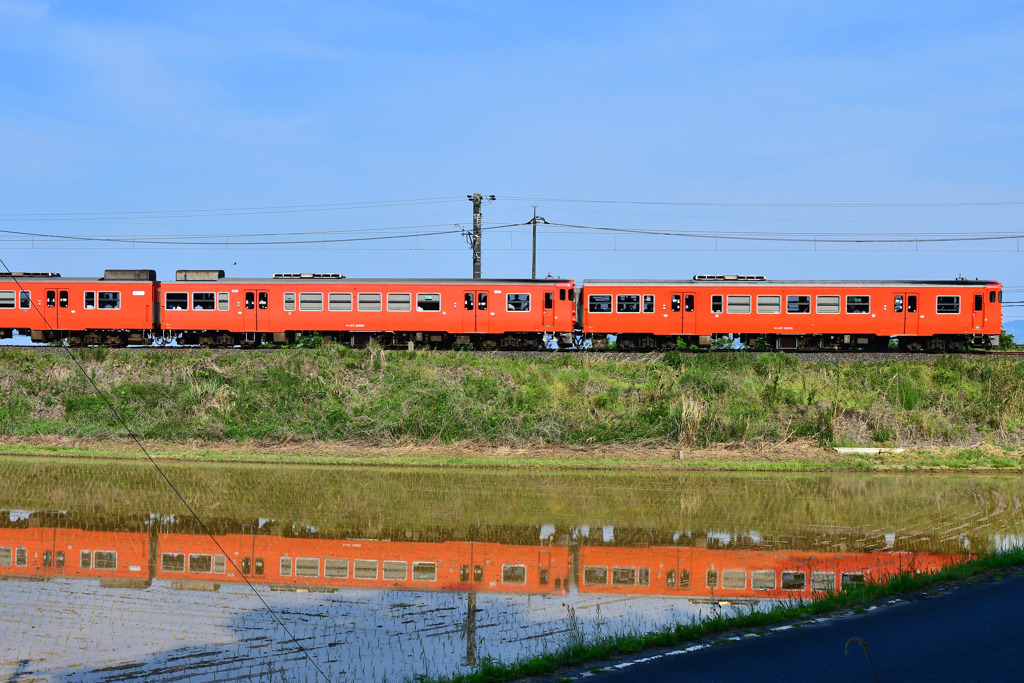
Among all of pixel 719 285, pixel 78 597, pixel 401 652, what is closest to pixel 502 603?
pixel 401 652

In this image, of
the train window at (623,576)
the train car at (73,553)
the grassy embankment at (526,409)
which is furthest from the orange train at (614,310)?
the train window at (623,576)

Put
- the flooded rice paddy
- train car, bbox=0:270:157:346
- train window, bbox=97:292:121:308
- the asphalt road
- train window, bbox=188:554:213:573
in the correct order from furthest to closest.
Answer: train window, bbox=97:292:121:308 → train car, bbox=0:270:157:346 → train window, bbox=188:554:213:573 → the flooded rice paddy → the asphalt road

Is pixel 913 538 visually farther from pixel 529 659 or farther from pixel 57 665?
pixel 57 665

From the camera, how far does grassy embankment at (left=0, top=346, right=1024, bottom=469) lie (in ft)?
82.1

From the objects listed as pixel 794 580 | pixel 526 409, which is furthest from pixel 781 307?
pixel 794 580

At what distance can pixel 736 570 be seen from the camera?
13320 millimetres

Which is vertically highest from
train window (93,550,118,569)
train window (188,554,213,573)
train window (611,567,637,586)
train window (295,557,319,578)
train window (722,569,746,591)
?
train window (93,550,118,569)

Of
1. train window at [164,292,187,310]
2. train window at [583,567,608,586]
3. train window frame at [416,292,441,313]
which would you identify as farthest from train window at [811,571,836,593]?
train window at [164,292,187,310]

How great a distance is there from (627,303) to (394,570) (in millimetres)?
22412

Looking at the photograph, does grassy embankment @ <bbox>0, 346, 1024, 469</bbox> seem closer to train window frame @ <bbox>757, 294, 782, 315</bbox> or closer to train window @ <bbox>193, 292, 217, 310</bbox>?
train window frame @ <bbox>757, 294, 782, 315</bbox>

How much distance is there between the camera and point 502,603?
452 inches

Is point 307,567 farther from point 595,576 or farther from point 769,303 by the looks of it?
point 769,303

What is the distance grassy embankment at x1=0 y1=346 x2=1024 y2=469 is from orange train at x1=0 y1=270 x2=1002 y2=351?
14.1 feet

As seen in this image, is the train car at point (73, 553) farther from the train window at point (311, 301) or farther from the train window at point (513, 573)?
the train window at point (311, 301)
